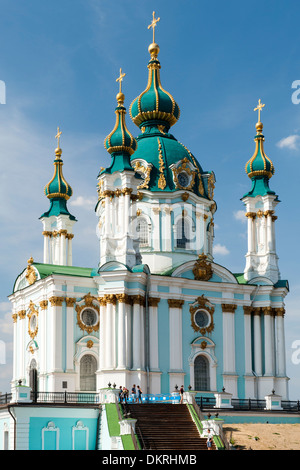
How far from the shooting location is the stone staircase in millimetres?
29859

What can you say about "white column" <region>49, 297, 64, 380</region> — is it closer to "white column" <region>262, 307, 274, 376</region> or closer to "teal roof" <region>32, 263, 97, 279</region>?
"teal roof" <region>32, 263, 97, 279</region>

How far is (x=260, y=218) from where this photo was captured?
4481 cm

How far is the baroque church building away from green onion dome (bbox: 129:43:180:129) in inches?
2.0

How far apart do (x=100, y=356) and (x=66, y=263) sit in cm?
919

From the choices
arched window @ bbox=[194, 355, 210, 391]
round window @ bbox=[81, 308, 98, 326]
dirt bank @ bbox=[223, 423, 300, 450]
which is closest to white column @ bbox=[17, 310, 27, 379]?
round window @ bbox=[81, 308, 98, 326]

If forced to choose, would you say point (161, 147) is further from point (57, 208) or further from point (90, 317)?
point (90, 317)

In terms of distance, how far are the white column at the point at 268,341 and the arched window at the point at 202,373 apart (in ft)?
11.0

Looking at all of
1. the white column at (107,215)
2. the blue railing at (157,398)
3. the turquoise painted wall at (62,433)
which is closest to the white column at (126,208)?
the white column at (107,215)

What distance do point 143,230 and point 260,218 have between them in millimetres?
6185

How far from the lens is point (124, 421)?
29.7m

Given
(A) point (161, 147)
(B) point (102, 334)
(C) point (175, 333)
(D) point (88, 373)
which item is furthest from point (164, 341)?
(A) point (161, 147)

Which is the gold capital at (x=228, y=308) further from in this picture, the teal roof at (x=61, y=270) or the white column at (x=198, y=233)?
the teal roof at (x=61, y=270)

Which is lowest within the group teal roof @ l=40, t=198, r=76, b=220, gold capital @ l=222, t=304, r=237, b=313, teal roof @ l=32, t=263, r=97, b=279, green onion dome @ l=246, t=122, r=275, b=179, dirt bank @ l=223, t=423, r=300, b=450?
dirt bank @ l=223, t=423, r=300, b=450

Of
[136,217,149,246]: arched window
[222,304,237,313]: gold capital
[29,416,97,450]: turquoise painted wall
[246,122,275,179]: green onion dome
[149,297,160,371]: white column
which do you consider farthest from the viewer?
[246,122,275,179]: green onion dome
